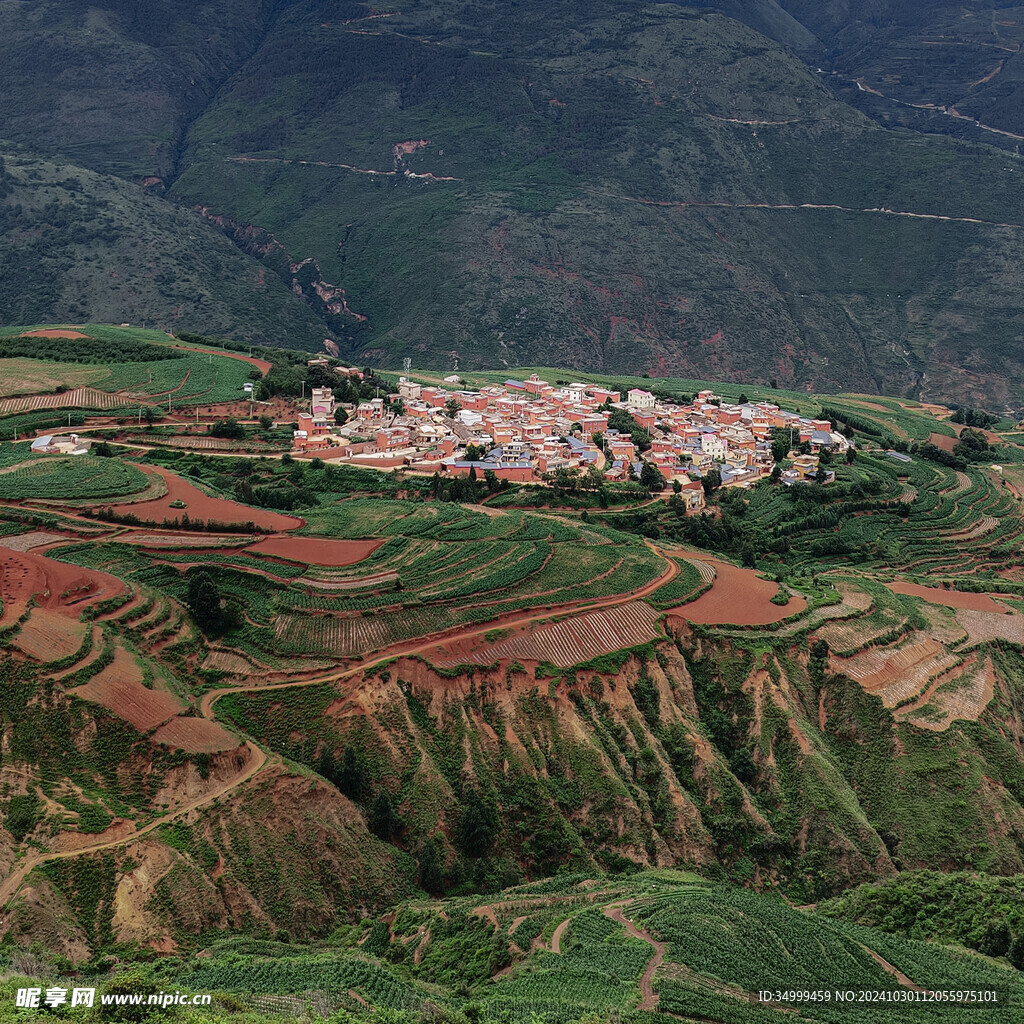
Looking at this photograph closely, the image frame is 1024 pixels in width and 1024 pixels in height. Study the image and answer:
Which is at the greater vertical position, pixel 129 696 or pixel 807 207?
pixel 807 207

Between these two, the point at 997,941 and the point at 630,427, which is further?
the point at 630,427

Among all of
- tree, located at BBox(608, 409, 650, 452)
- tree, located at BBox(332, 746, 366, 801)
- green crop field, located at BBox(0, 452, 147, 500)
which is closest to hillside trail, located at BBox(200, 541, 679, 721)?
tree, located at BBox(332, 746, 366, 801)

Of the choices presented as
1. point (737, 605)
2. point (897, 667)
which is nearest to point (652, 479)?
point (737, 605)

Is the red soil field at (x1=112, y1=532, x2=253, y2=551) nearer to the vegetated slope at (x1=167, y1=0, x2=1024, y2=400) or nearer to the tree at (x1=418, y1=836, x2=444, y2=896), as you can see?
the tree at (x1=418, y1=836, x2=444, y2=896)

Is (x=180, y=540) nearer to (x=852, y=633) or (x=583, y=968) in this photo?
(x=583, y=968)

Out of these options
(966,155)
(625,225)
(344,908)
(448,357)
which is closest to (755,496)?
(344,908)

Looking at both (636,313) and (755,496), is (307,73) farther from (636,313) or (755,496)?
(755,496)
